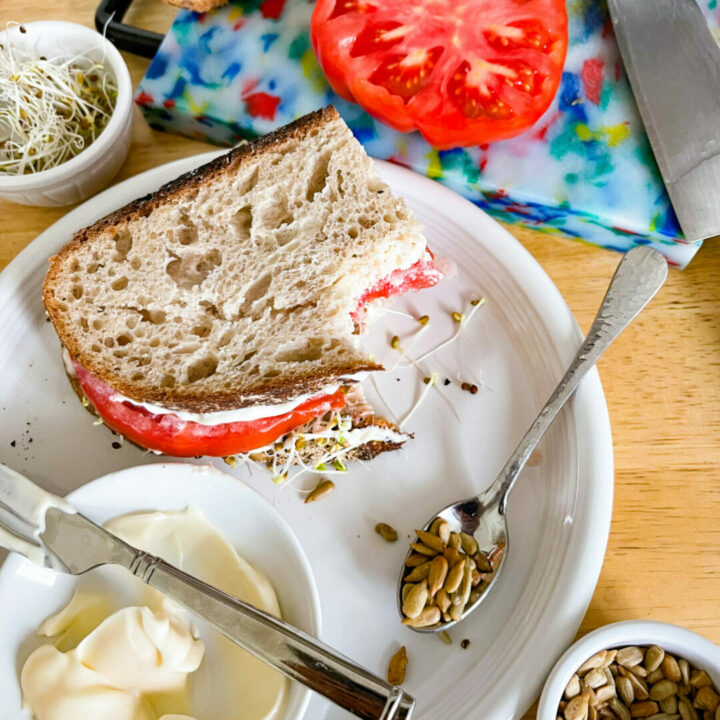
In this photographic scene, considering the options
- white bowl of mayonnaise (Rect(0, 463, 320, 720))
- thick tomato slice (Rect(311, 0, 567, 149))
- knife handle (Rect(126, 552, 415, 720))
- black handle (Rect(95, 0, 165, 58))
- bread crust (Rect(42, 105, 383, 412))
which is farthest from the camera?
black handle (Rect(95, 0, 165, 58))

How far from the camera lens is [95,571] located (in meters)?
1.46

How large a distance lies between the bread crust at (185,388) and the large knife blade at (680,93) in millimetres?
759

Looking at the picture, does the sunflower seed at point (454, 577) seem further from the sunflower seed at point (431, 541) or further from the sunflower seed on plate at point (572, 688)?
the sunflower seed on plate at point (572, 688)

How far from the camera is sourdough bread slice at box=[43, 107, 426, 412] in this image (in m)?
1.53

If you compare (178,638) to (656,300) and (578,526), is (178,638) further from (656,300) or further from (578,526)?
(656,300)

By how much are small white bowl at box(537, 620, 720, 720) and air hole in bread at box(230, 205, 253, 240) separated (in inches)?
41.6

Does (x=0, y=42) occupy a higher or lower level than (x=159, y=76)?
higher

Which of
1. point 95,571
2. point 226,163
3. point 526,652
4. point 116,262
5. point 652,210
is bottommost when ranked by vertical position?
point 526,652

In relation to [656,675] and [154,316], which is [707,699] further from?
[154,316]

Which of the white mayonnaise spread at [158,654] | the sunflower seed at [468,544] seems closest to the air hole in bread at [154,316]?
the white mayonnaise spread at [158,654]

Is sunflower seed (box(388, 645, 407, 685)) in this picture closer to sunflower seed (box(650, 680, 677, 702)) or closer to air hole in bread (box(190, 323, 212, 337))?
sunflower seed (box(650, 680, 677, 702))

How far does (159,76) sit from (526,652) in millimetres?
1637

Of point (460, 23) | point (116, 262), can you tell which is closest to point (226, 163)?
point (116, 262)

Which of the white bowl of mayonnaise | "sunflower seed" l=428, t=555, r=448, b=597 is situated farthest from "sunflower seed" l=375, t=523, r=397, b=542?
the white bowl of mayonnaise
